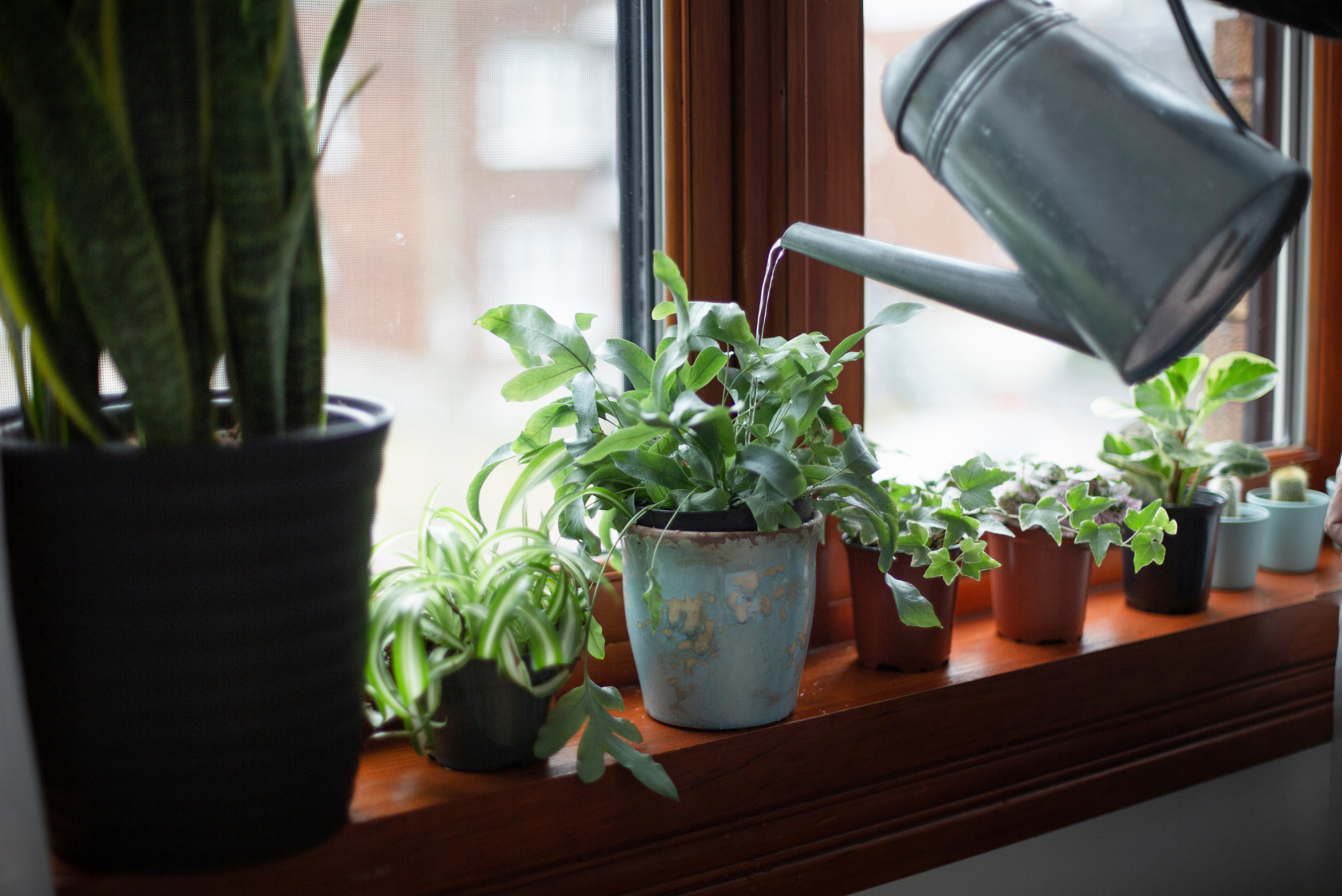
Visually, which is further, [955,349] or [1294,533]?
Result: [1294,533]

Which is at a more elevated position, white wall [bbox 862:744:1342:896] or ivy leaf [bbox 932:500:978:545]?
ivy leaf [bbox 932:500:978:545]

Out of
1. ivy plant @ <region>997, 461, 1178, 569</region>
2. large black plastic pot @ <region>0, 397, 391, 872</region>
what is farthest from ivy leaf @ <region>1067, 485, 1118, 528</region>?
large black plastic pot @ <region>0, 397, 391, 872</region>

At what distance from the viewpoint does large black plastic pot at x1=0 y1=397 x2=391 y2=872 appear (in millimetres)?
536

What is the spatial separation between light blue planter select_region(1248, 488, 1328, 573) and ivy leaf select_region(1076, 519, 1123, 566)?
1.60ft

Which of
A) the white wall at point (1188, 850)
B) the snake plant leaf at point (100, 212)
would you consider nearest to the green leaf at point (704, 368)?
the snake plant leaf at point (100, 212)

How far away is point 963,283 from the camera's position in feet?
1.71

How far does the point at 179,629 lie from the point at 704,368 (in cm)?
38

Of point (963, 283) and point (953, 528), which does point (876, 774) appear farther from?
point (963, 283)

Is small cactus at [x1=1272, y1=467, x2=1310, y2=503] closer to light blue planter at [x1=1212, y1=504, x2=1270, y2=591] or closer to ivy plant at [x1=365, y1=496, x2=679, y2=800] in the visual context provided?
light blue planter at [x1=1212, y1=504, x2=1270, y2=591]

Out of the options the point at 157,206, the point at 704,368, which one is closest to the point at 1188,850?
the point at 704,368

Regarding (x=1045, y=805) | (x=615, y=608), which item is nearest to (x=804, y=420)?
(x=615, y=608)

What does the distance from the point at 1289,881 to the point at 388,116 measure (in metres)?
1.30

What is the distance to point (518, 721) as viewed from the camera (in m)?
0.74

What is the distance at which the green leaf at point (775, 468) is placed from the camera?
66 centimetres
